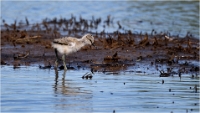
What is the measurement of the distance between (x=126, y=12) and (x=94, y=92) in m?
16.7

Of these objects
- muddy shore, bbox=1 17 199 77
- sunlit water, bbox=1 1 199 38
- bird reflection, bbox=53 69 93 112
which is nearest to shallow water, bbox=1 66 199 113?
bird reflection, bbox=53 69 93 112

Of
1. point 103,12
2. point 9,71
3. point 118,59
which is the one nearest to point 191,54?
point 118,59

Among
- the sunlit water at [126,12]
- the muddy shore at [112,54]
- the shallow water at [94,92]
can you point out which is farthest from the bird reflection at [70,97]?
the sunlit water at [126,12]

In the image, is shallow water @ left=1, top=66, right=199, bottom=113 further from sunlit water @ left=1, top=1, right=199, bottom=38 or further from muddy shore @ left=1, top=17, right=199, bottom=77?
sunlit water @ left=1, top=1, right=199, bottom=38

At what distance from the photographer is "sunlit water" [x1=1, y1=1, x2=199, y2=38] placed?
22891mm

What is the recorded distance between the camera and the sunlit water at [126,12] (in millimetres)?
22891

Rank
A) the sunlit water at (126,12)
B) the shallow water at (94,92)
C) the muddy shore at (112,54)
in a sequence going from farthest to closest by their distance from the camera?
the sunlit water at (126,12)
the muddy shore at (112,54)
the shallow water at (94,92)

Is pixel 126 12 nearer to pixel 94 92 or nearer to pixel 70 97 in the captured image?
→ pixel 94 92

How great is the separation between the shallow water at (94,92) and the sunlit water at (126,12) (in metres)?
8.73

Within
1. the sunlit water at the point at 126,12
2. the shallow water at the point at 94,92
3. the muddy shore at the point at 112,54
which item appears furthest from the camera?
the sunlit water at the point at 126,12

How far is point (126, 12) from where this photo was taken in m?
27.0

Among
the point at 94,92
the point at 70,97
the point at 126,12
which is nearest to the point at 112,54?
the point at 94,92

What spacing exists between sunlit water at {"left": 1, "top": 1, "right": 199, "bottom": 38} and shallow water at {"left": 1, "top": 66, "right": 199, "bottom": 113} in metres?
8.73

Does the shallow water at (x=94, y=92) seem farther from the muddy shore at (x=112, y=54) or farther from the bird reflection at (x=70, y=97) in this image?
the muddy shore at (x=112, y=54)
